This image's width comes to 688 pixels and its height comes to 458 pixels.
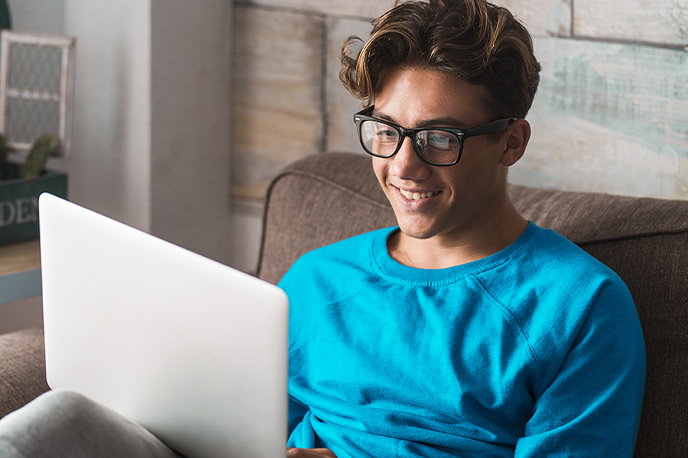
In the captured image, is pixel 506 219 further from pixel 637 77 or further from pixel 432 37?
pixel 637 77

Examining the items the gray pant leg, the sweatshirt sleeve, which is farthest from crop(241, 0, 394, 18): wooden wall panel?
the gray pant leg

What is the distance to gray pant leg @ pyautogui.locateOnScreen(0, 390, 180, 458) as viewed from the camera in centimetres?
71

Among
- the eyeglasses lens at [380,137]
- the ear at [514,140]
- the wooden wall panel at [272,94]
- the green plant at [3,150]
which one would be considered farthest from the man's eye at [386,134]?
the green plant at [3,150]

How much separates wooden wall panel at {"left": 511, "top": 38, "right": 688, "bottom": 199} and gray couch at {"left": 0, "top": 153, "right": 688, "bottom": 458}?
26 centimetres

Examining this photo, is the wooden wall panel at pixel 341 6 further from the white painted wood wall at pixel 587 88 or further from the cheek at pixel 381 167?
the cheek at pixel 381 167

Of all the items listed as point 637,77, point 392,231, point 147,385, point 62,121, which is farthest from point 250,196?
point 147,385

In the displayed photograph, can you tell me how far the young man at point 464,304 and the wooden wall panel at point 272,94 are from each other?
2.70ft

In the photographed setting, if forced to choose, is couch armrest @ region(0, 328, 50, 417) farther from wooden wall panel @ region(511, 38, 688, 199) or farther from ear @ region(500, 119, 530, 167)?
wooden wall panel @ region(511, 38, 688, 199)

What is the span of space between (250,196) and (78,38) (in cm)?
68

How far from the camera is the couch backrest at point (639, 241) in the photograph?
1002 mm

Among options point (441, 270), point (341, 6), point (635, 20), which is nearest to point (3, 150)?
point (341, 6)

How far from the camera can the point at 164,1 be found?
1.84 metres

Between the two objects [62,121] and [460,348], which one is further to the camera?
[62,121]

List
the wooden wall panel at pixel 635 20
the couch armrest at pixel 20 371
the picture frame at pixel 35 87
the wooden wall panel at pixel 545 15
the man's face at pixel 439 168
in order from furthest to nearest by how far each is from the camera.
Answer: the picture frame at pixel 35 87 < the wooden wall panel at pixel 545 15 < the wooden wall panel at pixel 635 20 < the couch armrest at pixel 20 371 < the man's face at pixel 439 168
